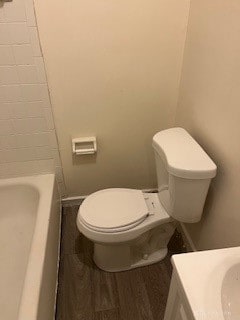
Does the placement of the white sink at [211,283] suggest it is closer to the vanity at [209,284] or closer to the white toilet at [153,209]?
the vanity at [209,284]

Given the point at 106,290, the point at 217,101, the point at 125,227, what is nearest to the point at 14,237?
the point at 106,290

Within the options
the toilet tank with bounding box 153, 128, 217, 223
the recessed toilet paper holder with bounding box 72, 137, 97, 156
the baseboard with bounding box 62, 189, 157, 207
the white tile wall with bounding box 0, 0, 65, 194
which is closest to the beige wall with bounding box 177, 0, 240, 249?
the toilet tank with bounding box 153, 128, 217, 223

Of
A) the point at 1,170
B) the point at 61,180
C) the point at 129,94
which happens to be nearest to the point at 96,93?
the point at 129,94

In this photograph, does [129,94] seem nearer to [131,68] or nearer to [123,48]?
[131,68]

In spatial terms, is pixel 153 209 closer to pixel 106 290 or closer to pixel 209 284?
pixel 106 290

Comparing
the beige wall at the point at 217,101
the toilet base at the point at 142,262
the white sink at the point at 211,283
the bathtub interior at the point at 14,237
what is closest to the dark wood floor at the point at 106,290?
the toilet base at the point at 142,262

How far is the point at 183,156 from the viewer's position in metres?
1.21

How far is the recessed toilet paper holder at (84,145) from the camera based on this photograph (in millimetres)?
1706

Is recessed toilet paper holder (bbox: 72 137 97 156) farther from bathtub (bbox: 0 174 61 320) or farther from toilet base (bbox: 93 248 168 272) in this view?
toilet base (bbox: 93 248 168 272)

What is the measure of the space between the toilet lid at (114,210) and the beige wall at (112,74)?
39cm

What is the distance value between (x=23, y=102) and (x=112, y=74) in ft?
1.80

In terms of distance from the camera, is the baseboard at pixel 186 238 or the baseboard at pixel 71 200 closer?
the baseboard at pixel 186 238

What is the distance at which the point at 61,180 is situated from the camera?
1.88 metres

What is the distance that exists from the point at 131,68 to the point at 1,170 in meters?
1.07
